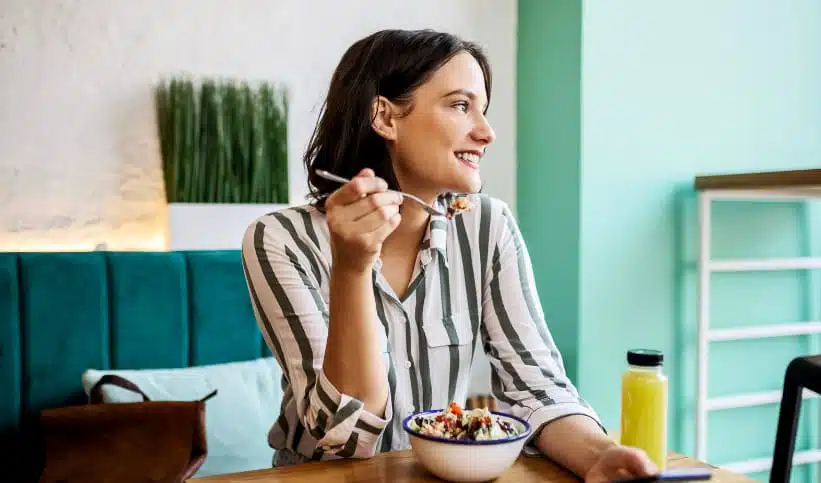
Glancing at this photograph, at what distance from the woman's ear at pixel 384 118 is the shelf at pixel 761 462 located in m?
1.89

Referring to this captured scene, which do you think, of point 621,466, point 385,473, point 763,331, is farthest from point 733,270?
point 385,473

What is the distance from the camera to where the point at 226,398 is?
5.97 feet

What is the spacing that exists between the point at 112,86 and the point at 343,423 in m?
1.45

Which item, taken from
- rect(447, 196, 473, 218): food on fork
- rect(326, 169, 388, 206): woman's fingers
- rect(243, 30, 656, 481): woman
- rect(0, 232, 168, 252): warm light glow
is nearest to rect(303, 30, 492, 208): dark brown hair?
rect(243, 30, 656, 481): woman

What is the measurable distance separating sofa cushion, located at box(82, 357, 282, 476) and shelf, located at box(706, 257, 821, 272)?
141 cm

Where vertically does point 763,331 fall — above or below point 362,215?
below

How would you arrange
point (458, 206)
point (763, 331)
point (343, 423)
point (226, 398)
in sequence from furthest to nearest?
point (763, 331)
point (226, 398)
point (458, 206)
point (343, 423)

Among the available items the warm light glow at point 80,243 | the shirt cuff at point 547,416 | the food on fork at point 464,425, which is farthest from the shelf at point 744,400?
the warm light glow at point 80,243

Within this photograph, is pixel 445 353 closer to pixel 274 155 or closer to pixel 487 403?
pixel 274 155

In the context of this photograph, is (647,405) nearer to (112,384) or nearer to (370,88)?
(370,88)

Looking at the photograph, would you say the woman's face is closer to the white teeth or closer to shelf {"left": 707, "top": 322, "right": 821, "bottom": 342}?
the white teeth

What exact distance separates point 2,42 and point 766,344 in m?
2.56

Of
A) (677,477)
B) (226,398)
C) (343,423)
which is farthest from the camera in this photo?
(226,398)

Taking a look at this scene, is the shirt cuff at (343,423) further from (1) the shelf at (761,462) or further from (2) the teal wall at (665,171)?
(1) the shelf at (761,462)
